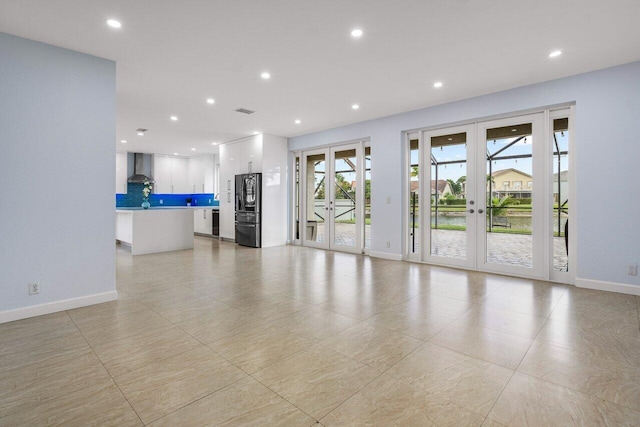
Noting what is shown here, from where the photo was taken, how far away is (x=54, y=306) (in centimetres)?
306

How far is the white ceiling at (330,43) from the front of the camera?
259cm

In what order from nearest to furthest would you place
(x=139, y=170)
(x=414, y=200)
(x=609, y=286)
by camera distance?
(x=609, y=286) → (x=414, y=200) → (x=139, y=170)

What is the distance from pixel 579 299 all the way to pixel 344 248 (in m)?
4.08

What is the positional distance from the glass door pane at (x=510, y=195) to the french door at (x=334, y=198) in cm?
240

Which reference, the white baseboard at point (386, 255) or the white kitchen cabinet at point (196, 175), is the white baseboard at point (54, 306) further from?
the white kitchen cabinet at point (196, 175)

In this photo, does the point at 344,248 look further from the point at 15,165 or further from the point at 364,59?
the point at 15,165

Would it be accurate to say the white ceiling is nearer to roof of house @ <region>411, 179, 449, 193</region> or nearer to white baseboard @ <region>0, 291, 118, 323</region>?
roof of house @ <region>411, 179, 449, 193</region>

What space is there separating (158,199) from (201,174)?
1.55m

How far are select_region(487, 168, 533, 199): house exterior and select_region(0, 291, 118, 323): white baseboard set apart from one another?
5221 millimetres

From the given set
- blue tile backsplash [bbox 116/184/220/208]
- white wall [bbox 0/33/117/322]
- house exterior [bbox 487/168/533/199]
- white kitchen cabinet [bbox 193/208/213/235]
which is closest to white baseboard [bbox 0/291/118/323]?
white wall [bbox 0/33/117/322]

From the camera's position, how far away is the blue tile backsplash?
31.3 ft

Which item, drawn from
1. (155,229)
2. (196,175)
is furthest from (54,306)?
(196,175)

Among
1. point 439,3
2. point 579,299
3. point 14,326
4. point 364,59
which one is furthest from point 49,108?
point 579,299

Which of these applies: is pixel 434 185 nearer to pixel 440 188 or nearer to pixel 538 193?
pixel 440 188
